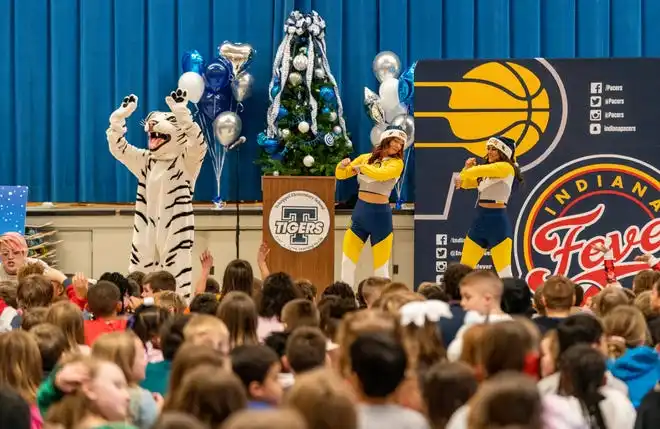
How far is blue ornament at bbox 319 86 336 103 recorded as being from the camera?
12.6 meters

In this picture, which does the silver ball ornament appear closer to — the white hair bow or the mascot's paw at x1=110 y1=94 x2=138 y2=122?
the mascot's paw at x1=110 y1=94 x2=138 y2=122

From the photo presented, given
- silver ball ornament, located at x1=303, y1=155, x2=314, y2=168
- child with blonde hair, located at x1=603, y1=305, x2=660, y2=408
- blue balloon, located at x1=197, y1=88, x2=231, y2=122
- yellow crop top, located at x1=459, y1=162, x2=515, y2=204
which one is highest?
blue balloon, located at x1=197, y1=88, x2=231, y2=122

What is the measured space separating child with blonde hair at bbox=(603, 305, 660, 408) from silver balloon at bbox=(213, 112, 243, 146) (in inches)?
314

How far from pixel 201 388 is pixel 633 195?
25.8 feet

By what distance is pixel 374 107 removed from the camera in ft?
41.5

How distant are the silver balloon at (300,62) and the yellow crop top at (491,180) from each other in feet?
12.2

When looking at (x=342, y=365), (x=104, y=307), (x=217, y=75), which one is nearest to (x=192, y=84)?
(x=217, y=75)

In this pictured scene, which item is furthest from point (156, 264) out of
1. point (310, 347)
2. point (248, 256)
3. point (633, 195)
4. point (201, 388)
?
point (201, 388)

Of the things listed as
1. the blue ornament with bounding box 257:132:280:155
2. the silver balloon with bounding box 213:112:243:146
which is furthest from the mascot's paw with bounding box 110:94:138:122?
the blue ornament with bounding box 257:132:280:155

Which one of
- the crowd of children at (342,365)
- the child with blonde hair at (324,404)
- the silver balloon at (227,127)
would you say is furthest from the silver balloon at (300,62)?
the child with blonde hair at (324,404)

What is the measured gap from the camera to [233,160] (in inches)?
Result: 532

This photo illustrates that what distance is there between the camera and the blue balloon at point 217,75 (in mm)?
12633

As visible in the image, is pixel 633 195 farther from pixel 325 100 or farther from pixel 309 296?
pixel 309 296

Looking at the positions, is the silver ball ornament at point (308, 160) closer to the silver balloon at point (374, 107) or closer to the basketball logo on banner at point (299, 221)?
the silver balloon at point (374, 107)
